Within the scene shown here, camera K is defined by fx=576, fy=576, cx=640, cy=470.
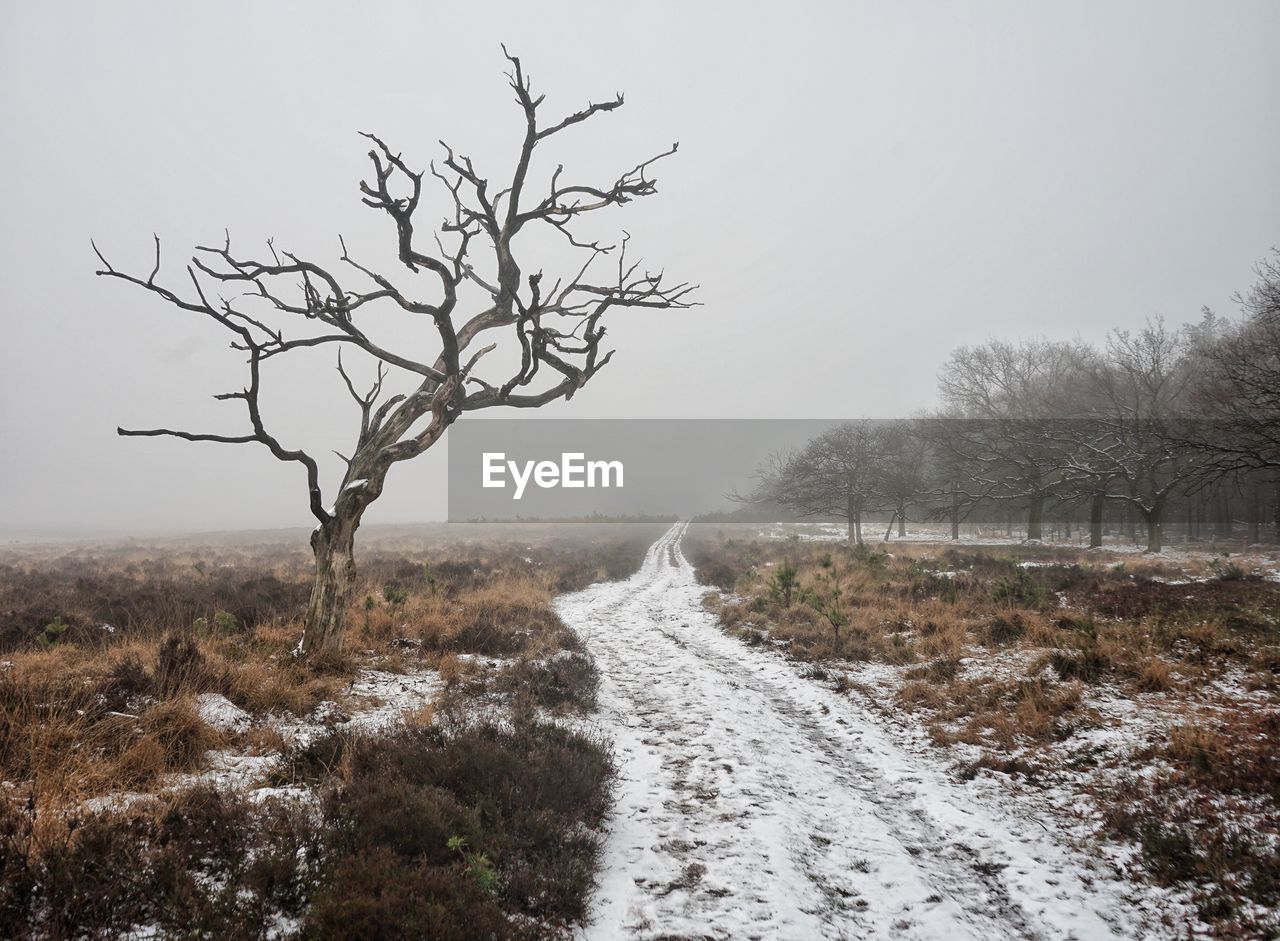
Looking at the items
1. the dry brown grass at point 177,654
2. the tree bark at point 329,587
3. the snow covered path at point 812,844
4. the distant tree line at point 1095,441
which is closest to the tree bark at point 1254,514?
the distant tree line at point 1095,441

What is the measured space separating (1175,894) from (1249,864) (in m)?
0.55

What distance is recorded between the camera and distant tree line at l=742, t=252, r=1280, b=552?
48.5 feet

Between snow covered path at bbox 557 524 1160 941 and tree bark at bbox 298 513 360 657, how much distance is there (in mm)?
3943

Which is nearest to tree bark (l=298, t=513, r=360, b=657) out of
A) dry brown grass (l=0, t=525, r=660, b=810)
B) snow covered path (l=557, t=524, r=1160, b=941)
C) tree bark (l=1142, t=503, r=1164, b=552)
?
dry brown grass (l=0, t=525, r=660, b=810)

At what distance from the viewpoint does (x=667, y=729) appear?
6965 mm

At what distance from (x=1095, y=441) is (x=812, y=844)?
27508 millimetres

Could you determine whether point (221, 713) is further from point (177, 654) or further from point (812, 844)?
point (812, 844)

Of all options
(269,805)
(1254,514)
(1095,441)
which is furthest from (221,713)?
(1254,514)

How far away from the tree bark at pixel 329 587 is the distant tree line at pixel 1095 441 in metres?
17.8

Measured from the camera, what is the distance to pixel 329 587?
7941mm

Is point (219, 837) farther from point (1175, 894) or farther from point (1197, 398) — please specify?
point (1197, 398)

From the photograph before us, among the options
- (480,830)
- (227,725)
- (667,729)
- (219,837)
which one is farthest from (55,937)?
(667,729)

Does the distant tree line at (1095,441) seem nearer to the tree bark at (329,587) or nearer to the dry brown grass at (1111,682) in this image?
the dry brown grass at (1111,682)

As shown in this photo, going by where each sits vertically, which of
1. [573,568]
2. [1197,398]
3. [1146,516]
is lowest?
[573,568]
